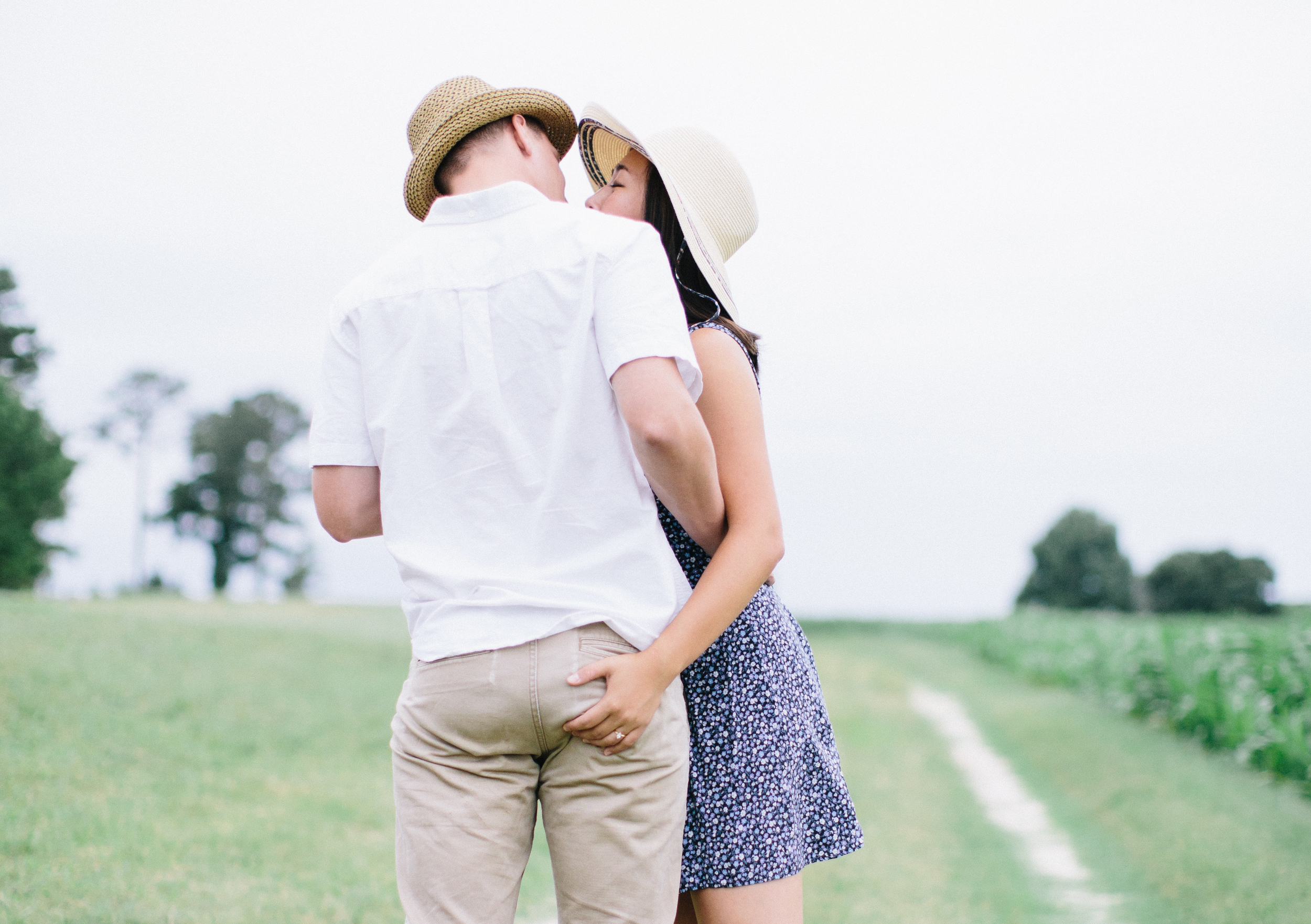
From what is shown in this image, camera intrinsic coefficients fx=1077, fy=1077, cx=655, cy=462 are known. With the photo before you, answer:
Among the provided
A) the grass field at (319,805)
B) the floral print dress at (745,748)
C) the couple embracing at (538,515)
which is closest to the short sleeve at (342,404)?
the couple embracing at (538,515)

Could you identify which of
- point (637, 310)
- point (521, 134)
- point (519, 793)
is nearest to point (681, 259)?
point (521, 134)

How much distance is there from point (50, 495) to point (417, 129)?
28.1m

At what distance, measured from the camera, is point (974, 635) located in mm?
28438

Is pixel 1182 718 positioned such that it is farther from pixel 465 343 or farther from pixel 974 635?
pixel 974 635

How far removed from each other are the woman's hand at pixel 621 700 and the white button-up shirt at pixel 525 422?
5cm

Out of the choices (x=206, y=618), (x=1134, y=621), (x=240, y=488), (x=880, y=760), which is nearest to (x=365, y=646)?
(x=206, y=618)

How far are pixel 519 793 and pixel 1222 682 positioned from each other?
31.8ft

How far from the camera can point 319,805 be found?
18.8 ft

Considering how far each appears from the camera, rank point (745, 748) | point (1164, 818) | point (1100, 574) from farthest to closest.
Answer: point (1100, 574) < point (1164, 818) < point (745, 748)

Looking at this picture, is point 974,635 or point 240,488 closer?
point 974,635

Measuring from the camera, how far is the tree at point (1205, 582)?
158 feet

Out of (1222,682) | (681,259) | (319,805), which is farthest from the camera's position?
(1222,682)

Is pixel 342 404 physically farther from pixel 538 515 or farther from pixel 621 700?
pixel 621 700

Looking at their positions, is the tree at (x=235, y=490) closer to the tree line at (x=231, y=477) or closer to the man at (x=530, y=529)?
the tree line at (x=231, y=477)
